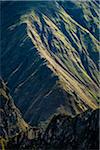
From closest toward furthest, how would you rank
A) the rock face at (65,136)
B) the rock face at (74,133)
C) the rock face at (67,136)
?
the rock face at (74,133) → the rock face at (67,136) → the rock face at (65,136)

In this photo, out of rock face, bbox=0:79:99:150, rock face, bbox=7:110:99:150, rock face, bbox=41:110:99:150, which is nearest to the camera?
rock face, bbox=41:110:99:150

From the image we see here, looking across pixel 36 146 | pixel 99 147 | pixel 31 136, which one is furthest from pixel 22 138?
pixel 99 147

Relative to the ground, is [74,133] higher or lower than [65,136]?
lower

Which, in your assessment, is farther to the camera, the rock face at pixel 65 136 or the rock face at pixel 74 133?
the rock face at pixel 65 136

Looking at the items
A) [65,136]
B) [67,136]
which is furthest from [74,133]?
[65,136]

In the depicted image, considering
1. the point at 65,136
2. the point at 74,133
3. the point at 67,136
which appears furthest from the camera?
the point at 65,136

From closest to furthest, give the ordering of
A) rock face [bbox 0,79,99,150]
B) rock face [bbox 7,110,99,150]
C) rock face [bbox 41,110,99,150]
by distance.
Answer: rock face [bbox 41,110,99,150]
rock face [bbox 7,110,99,150]
rock face [bbox 0,79,99,150]

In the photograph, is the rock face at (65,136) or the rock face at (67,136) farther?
the rock face at (65,136)

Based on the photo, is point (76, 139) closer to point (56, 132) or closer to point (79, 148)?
point (79, 148)

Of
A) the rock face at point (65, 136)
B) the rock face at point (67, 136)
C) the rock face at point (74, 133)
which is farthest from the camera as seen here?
A: the rock face at point (65, 136)

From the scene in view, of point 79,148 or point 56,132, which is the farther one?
point 56,132

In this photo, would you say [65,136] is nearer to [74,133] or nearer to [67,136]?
[67,136]
